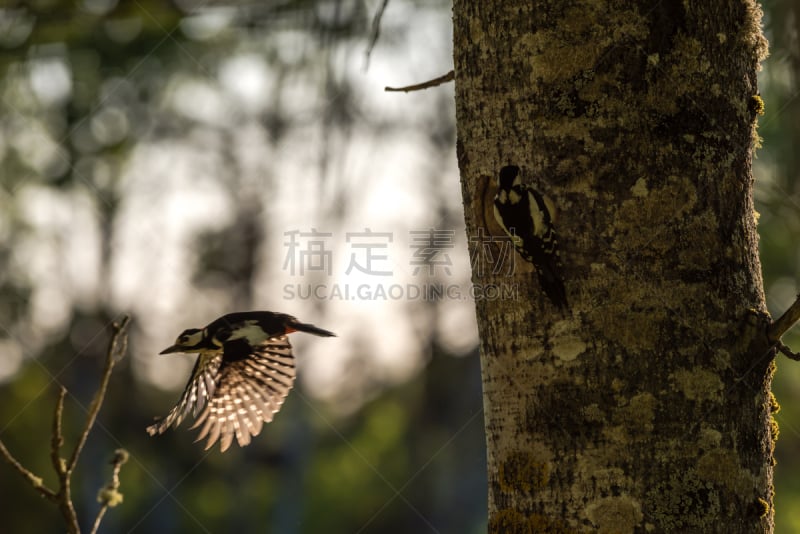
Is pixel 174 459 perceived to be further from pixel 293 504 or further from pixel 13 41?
pixel 13 41

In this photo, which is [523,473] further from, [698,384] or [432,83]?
[432,83]

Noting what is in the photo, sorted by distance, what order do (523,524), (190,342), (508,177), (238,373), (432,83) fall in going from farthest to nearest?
(238,373) → (190,342) → (432,83) → (508,177) → (523,524)

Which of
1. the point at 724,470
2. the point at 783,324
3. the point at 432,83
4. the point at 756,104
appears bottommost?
the point at 724,470

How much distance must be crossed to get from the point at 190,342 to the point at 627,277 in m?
1.95

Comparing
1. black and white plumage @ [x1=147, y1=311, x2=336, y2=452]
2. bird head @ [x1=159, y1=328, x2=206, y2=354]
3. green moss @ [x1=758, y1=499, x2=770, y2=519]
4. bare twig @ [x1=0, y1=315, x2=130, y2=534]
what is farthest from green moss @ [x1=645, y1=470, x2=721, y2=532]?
bird head @ [x1=159, y1=328, x2=206, y2=354]

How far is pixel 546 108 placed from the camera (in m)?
1.75

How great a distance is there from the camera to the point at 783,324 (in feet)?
5.38

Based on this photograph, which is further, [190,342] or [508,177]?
[190,342]

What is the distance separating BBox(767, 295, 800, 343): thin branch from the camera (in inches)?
64.2

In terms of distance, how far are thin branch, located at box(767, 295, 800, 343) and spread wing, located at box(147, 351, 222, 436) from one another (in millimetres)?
2004

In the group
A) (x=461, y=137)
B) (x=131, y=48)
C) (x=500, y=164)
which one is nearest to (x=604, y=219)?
(x=500, y=164)

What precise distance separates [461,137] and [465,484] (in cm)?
2037

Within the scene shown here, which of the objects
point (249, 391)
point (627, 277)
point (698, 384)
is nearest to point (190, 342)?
point (249, 391)

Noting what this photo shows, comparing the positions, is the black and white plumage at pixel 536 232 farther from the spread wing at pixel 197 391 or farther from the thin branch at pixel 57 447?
the spread wing at pixel 197 391
